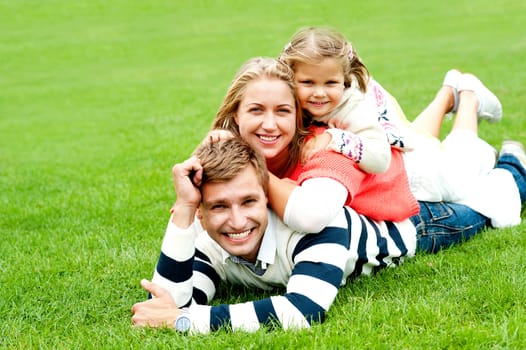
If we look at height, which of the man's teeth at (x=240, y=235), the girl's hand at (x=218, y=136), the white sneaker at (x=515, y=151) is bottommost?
the white sneaker at (x=515, y=151)

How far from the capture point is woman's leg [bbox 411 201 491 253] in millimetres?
4612

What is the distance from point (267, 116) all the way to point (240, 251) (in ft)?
2.52

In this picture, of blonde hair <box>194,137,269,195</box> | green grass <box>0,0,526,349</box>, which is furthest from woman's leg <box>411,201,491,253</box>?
blonde hair <box>194,137,269,195</box>

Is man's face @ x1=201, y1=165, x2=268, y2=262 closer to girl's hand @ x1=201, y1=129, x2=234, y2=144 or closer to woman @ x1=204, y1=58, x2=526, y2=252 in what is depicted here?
woman @ x1=204, y1=58, x2=526, y2=252

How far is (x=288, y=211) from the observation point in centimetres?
370

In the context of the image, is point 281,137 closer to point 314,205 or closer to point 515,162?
point 314,205

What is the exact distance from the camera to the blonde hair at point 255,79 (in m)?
4.09

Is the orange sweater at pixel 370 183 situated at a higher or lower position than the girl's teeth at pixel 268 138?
lower

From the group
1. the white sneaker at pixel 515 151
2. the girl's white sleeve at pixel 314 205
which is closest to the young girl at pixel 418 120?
the white sneaker at pixel 515 151

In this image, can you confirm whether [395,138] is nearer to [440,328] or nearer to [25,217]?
[440,328]

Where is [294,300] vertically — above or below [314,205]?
below

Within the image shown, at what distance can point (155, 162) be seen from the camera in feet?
28.5

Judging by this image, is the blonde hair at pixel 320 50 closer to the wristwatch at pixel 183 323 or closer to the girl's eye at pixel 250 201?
the girl's eye at pixel 250 201

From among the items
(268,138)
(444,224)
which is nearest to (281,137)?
(268,138)
